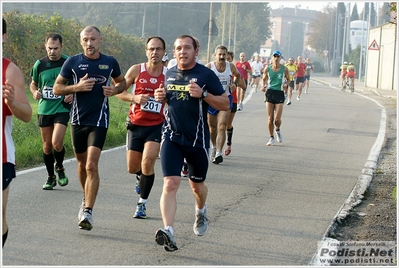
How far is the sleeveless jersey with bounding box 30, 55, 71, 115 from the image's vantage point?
33.8ft

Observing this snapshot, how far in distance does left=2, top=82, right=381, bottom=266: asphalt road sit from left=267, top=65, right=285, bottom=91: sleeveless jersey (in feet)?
4.37

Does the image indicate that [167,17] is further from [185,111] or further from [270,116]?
[185,111]

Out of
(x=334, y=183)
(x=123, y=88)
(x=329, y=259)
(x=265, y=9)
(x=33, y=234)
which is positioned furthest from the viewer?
(x=265, y=9)

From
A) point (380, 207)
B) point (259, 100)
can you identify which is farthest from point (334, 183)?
point (259, 100)

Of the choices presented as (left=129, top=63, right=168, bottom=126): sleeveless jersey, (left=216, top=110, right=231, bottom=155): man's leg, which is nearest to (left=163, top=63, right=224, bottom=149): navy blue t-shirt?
(left=129, top=63, right=168, bottom=126): sleeveless jersey

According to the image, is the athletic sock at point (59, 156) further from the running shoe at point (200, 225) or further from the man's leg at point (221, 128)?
the man's leg at point (221, 128)

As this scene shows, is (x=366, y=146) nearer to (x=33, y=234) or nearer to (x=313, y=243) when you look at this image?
(x=313, y=243)

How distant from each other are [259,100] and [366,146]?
1637cm

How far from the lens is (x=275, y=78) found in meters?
16.8

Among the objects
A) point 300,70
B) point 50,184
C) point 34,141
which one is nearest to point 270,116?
point 34,141

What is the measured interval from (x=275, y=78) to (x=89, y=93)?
8.95 m

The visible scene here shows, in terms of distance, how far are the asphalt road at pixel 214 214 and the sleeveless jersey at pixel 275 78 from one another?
1.33 meters

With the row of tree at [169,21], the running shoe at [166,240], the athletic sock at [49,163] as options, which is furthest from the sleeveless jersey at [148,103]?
the row of tree at [169,21]

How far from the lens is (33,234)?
7723 millimetres
